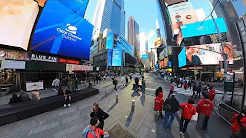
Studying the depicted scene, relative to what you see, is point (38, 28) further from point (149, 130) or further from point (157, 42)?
point (157, 42)

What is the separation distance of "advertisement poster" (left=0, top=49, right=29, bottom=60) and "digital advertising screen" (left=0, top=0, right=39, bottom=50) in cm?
93

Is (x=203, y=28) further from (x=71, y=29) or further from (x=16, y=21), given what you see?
(x=16, y=21)

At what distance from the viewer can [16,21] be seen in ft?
43.3

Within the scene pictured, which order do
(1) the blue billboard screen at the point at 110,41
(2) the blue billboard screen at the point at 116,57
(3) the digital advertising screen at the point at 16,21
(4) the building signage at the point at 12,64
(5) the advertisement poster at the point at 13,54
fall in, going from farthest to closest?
(1) the blue billboard screen at the point at 110,41, (2) the blue billboard screen at the point at 116,57, (3) the digital advertising screen at the point at 16,21, (5) the advertisement poster at the point at 13,54, (4) the building signage at the point at 12,64

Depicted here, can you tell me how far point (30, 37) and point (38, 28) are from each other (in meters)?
1.97

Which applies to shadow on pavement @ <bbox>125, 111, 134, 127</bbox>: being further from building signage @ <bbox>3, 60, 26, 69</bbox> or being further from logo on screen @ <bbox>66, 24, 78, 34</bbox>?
logo on screen @ <bbox>66, 24, 78, 34</bbox>

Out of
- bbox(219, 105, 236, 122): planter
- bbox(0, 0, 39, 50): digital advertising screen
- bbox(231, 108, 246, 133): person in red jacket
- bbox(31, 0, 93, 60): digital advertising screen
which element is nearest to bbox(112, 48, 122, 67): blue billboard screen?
bbox(31, 0, 93, 60): digital advertising screen

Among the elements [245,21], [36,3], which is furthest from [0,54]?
[245,21]

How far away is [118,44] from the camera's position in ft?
231

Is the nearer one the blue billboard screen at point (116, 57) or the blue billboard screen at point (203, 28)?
the blue billboard screen at point (203, 28)

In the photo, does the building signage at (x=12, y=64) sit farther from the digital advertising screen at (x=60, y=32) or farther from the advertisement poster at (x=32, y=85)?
the digital advertising screen at (x=60, y=32)

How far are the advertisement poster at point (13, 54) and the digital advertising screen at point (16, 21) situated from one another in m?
0.93

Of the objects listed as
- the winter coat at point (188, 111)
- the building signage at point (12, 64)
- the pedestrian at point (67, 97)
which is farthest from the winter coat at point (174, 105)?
the building signage at point (12, 64)

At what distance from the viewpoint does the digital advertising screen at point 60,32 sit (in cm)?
1670
